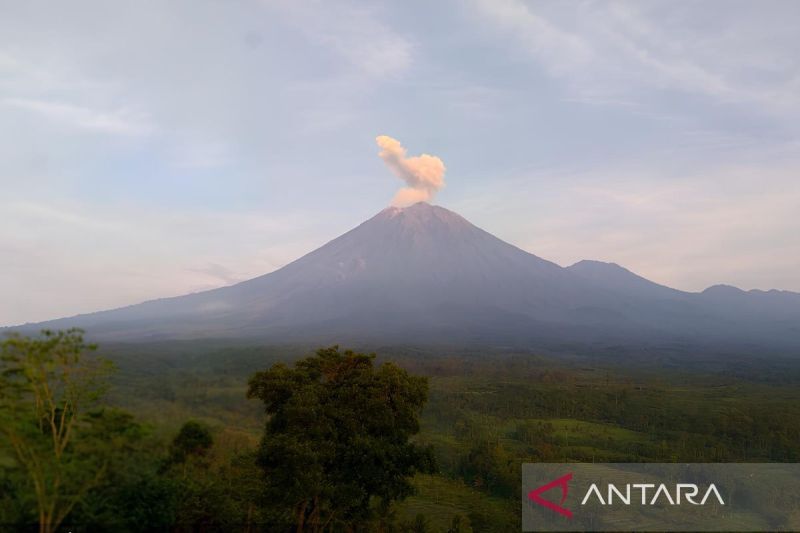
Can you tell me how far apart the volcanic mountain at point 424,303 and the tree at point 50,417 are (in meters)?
88.1

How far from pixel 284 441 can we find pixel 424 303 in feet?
427

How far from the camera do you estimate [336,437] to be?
13898mm

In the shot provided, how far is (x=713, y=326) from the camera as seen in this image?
581 ft

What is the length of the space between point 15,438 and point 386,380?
28.4 feet

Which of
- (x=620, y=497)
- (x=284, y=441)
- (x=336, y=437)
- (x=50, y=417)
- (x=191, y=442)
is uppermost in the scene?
(x=50, y=417)

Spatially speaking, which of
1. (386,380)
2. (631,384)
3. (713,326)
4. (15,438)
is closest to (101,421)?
(15,438)

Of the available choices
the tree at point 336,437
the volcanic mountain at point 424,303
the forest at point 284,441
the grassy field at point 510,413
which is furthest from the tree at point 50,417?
the volcanic mountain at point 424,303

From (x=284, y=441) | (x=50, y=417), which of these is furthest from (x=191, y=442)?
(x=50, y=417)

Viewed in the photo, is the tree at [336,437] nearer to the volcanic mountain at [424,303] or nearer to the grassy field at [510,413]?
the grassy field at [510,413]

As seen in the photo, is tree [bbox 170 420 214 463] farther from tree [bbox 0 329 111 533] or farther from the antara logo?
the antara logo

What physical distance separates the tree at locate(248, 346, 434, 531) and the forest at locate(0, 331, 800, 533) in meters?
0.05

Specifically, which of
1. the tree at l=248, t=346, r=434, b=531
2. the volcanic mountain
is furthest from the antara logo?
the volcanic mountain

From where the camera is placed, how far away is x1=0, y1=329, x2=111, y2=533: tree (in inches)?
338

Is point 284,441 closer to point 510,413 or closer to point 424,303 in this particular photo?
point 510,413
